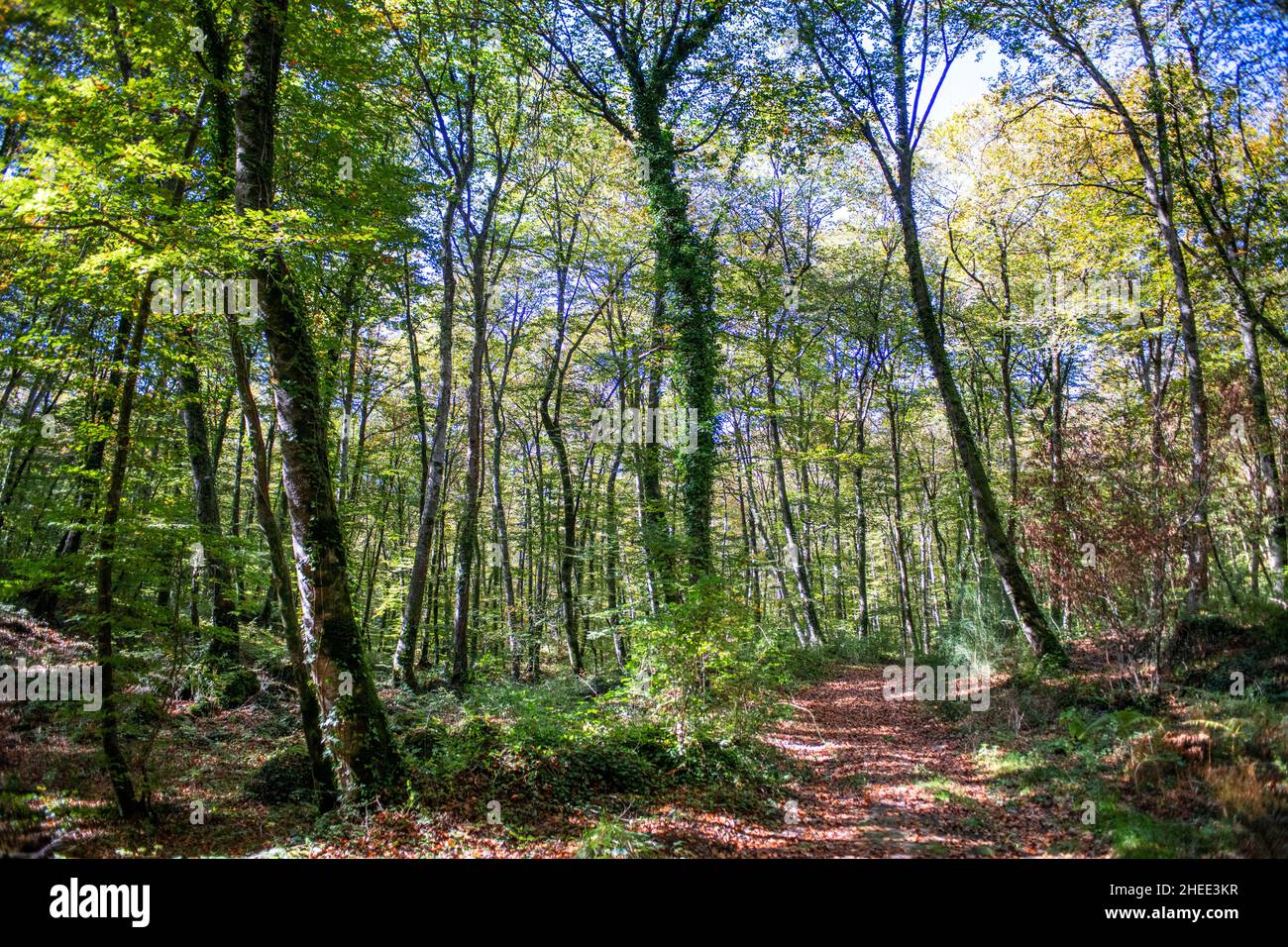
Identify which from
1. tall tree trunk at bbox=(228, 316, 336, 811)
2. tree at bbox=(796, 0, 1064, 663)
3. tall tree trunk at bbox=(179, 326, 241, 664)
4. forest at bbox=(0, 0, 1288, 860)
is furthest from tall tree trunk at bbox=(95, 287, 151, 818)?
tree at bbox=(796, 0, 1064, 663)

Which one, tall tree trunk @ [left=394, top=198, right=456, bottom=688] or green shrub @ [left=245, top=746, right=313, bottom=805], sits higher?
tall tree trunk @ [left=394, top=198, right=456, bottom=688]

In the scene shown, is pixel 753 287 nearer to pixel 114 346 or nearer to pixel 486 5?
Answer: pixel 486 5

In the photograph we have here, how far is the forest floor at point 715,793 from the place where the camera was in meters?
4.82

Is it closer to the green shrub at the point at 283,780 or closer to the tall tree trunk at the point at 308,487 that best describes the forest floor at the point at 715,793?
the green shrub at the point at 283,780

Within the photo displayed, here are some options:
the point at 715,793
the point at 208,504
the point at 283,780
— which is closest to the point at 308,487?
the point at 283,780

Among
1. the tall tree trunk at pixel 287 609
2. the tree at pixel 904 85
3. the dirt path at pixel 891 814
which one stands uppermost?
the tree at pixel 904 85

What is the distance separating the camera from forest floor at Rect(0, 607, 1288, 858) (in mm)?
4824

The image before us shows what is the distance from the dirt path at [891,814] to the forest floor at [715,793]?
3 centimetres

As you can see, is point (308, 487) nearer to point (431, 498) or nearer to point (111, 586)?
point (111, 586)

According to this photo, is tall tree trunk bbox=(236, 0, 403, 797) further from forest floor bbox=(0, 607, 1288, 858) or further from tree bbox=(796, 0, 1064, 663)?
tree bbox=(796, 0, 1064, 663)

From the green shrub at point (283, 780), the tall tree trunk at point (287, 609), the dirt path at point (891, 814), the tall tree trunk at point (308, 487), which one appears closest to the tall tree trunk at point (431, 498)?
the green shrub at point (283, 780)

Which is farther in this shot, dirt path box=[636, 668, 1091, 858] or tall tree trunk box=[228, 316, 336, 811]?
tall tree trunk box=[228, 316, 336, 811]

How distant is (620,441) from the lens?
18.7 m

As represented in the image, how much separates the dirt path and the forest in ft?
0.22
